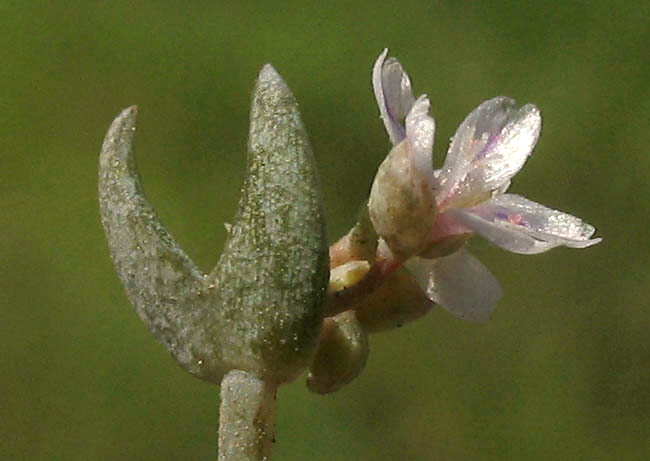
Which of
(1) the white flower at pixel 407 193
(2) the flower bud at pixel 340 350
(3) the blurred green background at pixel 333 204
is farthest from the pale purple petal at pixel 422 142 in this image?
(3) the blurred green background at pixel 333 204

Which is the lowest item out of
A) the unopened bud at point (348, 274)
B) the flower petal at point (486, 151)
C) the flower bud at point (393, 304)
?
the flower bud at point (393, 304)

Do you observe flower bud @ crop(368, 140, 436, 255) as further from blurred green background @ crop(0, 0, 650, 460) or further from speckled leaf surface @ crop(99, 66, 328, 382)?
blurred green background @ crop(0, 0, 650, 460)

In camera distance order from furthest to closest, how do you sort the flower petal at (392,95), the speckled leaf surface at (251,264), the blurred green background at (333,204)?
the blurred green background at (333,204), the flower petal at (392,95), the speckled leaf surface at (251,264)

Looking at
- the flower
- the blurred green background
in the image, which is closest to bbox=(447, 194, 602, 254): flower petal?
the flower

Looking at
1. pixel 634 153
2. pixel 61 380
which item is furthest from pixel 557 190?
pixel 61 380

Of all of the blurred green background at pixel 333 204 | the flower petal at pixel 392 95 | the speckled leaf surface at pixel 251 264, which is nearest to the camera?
the speckled leaf surface at pixel 251 264

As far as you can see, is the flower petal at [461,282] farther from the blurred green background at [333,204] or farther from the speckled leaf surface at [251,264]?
the blurred green background at [333,204]

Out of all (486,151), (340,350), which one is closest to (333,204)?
(486,151)

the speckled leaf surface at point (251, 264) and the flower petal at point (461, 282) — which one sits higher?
the speckled leaf surface at point (251, 264)
